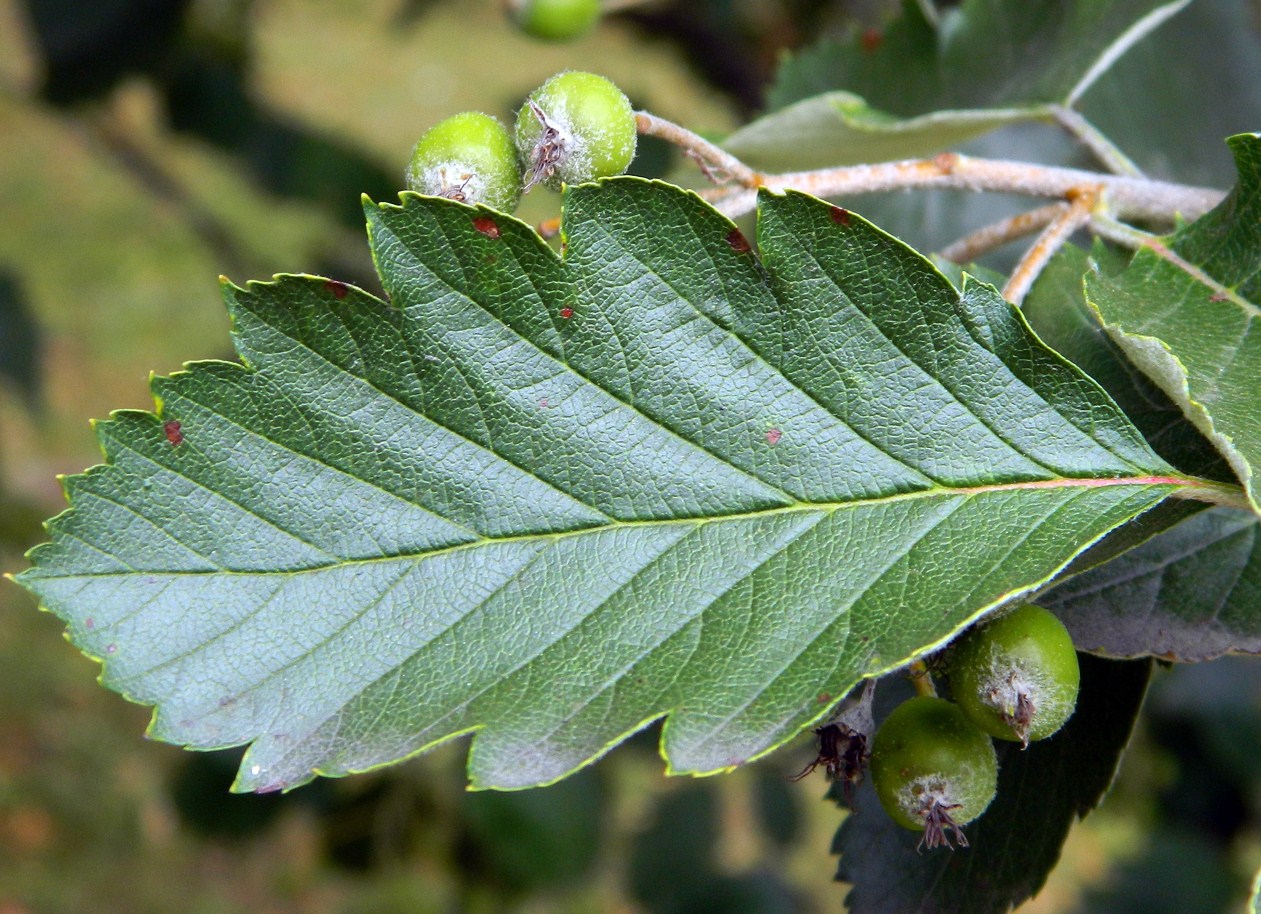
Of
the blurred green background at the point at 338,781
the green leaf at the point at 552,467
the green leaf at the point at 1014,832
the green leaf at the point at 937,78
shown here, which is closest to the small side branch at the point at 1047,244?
the green leaf at the point at 552,467

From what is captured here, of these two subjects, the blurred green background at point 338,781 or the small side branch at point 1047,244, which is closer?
the small side branch at point 1047,244

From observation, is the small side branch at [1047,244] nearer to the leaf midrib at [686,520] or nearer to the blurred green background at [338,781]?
the leaf midrib at [686,520]

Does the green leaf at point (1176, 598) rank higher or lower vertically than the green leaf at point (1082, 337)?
lower

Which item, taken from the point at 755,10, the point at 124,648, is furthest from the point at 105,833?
the point at 124,648

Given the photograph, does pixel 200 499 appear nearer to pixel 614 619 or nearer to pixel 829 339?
pixel 614 619

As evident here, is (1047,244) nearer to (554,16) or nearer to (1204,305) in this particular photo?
(1204,305)

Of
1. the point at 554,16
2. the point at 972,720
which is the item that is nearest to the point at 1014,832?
the point at 972,720

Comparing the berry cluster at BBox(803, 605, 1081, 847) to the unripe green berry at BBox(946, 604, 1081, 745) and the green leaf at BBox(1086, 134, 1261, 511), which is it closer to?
the unripe green berry at BBox(946, 604, 1081, 745)

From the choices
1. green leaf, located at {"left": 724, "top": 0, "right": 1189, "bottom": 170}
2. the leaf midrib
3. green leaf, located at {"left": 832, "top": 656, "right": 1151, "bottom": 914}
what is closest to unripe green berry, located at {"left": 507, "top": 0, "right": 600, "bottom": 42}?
green leaf, located at {"left": 724, "top": 0, "right": 1189, "bottom": 170}
